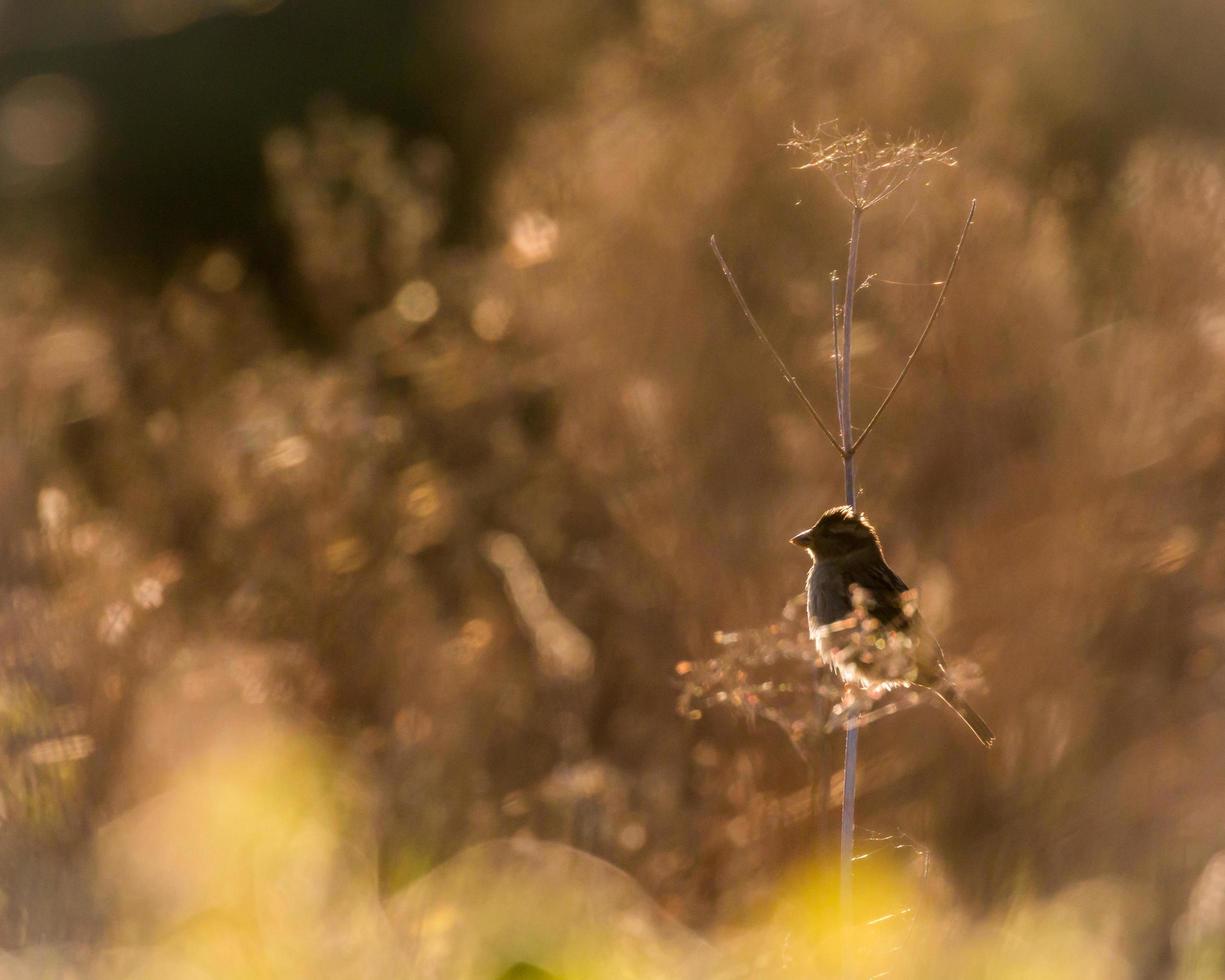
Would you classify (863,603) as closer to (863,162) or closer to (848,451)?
(848,451)

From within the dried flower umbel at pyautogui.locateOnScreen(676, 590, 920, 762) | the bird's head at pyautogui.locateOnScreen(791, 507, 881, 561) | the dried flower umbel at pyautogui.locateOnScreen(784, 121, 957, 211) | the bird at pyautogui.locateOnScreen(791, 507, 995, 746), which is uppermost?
the dried flower umbel at pyautogui.locateOnScreen(784, 121, 957, 211)

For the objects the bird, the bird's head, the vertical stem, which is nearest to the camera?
the vertical stem

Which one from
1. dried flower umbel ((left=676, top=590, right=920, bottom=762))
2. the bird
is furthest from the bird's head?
dried flower umbel ((left=676, top=590, right=920, bottom=762))

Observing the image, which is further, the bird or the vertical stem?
the bird

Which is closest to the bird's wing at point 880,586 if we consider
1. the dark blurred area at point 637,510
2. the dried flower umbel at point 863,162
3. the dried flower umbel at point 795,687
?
the dried flower umbel at point 795,687

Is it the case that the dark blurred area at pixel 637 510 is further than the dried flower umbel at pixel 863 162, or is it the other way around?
the dark blurred area at pixel 637 510

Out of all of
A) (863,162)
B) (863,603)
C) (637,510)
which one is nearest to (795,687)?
(863,603)

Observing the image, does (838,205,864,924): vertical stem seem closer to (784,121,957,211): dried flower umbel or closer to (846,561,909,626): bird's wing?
(784,121,957,211): dried flower umbel

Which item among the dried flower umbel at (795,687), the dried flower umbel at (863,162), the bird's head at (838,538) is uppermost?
the dried flower umbel at (863,162)

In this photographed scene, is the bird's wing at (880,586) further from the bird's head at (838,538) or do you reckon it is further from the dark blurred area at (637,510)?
the dark blurred area at (637,510)
